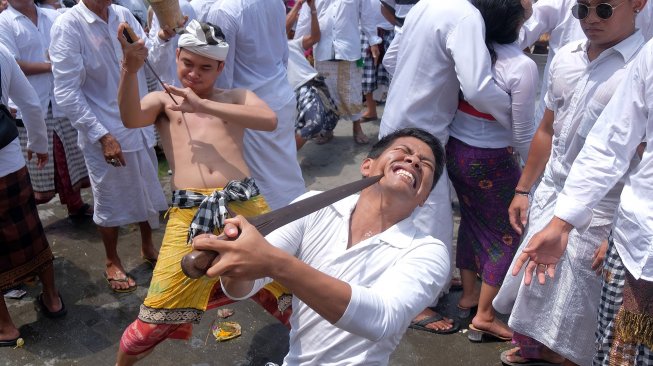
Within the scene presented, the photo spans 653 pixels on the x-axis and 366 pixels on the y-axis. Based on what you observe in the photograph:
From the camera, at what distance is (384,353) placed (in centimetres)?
190

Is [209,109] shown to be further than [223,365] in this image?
No

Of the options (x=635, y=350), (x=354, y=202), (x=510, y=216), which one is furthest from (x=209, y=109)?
(x=635, y=350)

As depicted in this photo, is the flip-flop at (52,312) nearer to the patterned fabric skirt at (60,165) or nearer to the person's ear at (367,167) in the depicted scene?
the patterned fabric skirt at (60,165)

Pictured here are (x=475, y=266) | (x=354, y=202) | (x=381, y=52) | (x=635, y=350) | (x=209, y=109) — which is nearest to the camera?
(x=354, y=202)

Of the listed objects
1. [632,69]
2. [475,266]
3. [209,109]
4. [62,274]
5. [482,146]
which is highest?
[632,69]

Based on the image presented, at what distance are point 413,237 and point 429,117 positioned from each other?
59.2 inches

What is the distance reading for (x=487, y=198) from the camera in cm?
337

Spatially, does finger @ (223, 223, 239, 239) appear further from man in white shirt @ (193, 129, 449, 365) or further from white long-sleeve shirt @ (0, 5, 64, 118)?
white long-sleeve shirt @ (0, 5, 64, 118)

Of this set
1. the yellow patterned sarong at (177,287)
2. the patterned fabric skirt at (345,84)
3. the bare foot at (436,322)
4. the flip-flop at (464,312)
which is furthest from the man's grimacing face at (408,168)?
the patterned fabric skirt at (345,84)

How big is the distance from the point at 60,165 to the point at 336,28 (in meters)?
2.77

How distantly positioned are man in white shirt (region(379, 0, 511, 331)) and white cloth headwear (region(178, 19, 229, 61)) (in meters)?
0.95

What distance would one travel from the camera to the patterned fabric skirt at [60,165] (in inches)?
180

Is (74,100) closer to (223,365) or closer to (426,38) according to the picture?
(223,365)

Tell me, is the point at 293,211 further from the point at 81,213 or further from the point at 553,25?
the point at 81,213
